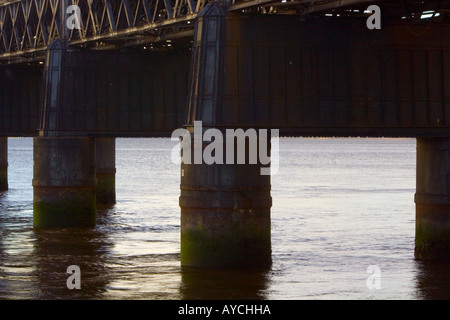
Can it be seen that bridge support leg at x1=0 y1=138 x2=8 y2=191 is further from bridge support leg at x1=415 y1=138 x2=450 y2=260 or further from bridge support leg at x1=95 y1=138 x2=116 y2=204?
bridge support leg at x1=415 y1=138 x2=450 y2=260

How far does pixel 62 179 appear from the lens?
47.7 m

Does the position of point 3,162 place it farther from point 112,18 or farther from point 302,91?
point 302,91

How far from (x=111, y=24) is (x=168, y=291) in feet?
50.8

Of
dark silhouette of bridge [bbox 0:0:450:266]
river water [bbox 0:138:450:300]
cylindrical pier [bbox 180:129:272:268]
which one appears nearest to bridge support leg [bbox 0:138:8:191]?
river water [bbox 0:138:450:300]

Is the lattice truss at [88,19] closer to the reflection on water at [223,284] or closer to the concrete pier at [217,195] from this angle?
the concrete pier at [217,195]

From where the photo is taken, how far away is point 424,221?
121 feet

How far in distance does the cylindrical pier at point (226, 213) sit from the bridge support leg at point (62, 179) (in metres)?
14.0

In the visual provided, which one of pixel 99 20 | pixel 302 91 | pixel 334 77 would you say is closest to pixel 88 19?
pixel 99 20

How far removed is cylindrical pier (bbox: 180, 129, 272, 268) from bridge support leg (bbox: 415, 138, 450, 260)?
524 cm

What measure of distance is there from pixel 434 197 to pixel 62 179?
54.7ft

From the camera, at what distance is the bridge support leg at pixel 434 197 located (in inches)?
1421

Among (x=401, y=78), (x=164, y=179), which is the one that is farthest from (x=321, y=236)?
(x=164, y=179)

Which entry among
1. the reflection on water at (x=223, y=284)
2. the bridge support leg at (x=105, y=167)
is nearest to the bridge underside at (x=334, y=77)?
the reflection on water at (x=223, y=284)

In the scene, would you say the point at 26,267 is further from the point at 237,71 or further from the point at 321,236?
the point at 321,236
